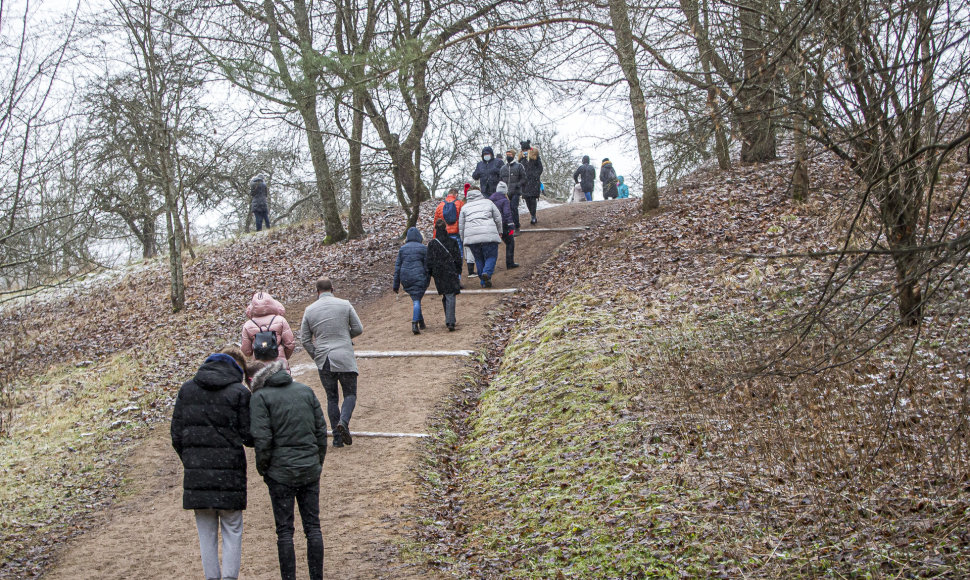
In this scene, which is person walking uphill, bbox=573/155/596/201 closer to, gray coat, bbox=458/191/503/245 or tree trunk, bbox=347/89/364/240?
tree trunk, bbox=347/89/364/240

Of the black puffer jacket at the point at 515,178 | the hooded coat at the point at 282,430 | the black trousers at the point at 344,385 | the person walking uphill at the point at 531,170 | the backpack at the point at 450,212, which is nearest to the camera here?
the hooded coat at the point at 282,430

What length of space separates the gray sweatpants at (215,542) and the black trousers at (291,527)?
0.31m

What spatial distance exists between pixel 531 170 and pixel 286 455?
516 inches

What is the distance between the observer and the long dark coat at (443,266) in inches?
471

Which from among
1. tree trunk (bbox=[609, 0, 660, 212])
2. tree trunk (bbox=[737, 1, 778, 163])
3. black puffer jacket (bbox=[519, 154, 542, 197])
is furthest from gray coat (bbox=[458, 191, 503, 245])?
tree trunk (bbox=[737, 1, 778, 163])

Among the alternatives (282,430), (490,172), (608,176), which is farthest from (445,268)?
(608,176)

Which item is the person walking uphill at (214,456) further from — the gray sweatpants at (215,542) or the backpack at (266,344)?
the backpack at (266,344)

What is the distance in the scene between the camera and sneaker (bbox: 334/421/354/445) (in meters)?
8.32

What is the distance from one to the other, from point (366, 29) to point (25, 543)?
490 inches

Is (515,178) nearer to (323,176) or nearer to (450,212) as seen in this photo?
(450,212)

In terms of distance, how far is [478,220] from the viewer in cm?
1350

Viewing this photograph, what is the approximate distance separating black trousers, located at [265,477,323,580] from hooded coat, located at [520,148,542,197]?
1258cm

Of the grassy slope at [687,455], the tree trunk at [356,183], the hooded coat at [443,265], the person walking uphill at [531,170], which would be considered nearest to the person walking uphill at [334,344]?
the grassy slope at [687,455]

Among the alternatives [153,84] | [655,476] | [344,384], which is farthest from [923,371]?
[153,84]
